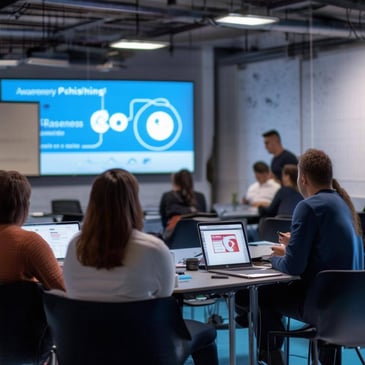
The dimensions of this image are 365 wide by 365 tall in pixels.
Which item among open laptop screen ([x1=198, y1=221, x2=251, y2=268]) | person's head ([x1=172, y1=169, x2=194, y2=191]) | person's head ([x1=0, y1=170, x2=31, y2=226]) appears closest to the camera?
person's head ([x1=0, y1=170, x2=31, y2=226])

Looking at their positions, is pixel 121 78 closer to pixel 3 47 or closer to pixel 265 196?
pixel 3 47

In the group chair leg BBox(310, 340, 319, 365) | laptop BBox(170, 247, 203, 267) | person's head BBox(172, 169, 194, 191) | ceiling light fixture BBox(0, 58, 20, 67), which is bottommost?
chair leg BBox(310, 340, 319, 365)

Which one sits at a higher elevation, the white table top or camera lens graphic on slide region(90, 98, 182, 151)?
camera lens graphic on slide region(90, 98, 182, 151)

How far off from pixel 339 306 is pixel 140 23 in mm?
7230

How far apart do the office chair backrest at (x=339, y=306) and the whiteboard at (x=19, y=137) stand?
5.97 meters

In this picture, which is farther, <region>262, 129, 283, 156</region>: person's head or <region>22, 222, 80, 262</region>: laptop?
<region>262, 129, 283, 156</region>: person's head

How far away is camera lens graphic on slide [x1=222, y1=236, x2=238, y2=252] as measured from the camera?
4.24m

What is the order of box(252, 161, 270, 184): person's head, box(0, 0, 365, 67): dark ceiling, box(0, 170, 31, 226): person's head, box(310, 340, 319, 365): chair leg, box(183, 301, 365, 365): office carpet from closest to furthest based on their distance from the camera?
box(0, 170, 31, 226): person's head
box(310, 340, 319, 365): chair leg
box(183, 301, 365, 365): office carpet
box(0, 0, 365, 67): dark ceiling
box(252, 161, 270, 184): person's head

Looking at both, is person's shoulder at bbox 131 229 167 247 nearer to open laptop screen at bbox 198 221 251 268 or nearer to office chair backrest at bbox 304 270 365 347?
office chair backrest at bbox 304 270 365 347

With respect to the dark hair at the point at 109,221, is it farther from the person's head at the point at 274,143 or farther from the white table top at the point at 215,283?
the person's head at the point at 274,143

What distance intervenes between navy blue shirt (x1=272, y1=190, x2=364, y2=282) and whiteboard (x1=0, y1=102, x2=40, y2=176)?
566 centimetres

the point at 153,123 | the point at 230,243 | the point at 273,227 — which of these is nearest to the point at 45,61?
the point at 153,123

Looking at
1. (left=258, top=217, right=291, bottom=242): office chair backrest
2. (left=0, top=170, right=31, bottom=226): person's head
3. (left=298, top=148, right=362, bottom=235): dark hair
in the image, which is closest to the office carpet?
(left=258, top=217, right=291, bottom=242): office chair backrest

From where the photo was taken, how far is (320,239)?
395cm
